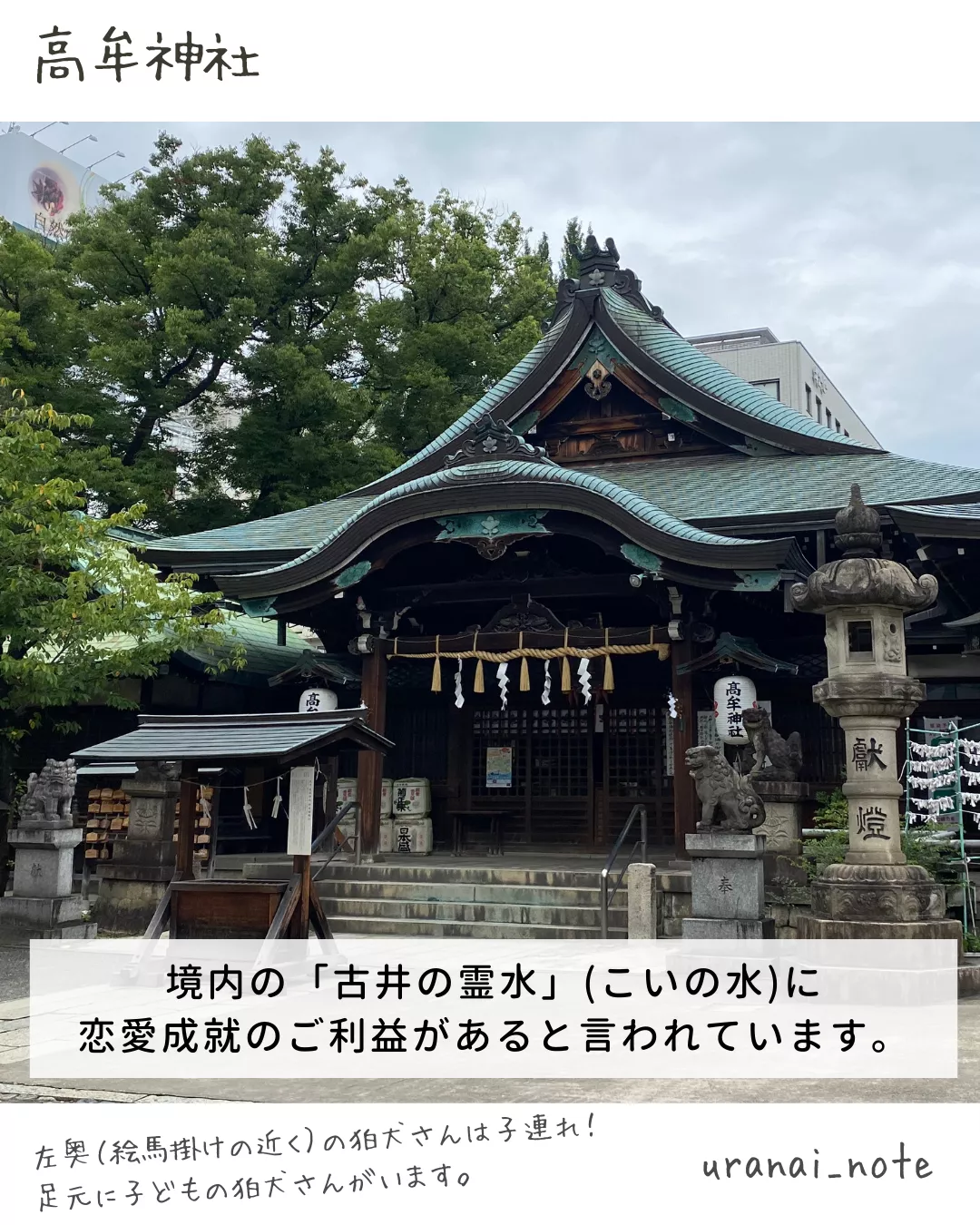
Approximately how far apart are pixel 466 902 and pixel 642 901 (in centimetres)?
276

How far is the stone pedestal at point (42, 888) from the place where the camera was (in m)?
14.2

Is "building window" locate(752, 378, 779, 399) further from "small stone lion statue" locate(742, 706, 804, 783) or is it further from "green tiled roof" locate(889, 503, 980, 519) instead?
"small stone lion statue" locate(742, 706, 804, 783)

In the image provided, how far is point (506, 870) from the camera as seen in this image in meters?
14.8

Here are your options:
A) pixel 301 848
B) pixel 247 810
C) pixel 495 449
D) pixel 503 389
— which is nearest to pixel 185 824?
pixel 301 848

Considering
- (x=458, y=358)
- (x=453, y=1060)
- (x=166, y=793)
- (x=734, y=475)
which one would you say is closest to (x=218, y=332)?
(x=458, y=358)

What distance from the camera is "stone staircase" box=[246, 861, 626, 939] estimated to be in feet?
45.0

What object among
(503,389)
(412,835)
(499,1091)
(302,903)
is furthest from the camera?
(503,389)

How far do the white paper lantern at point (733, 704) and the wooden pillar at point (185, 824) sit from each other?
294 inches

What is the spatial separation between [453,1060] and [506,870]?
6.80 meters

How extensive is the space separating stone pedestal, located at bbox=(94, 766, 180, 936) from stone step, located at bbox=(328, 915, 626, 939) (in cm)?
231

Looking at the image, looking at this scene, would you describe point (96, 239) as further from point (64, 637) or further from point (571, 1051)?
point (571, 1051)

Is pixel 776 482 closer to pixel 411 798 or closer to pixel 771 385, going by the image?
pixel 411 798

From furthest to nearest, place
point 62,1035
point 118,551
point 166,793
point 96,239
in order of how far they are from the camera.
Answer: point 96,239, point 118,551, point 166,793, point 62,1035

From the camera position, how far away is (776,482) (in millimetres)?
17922
